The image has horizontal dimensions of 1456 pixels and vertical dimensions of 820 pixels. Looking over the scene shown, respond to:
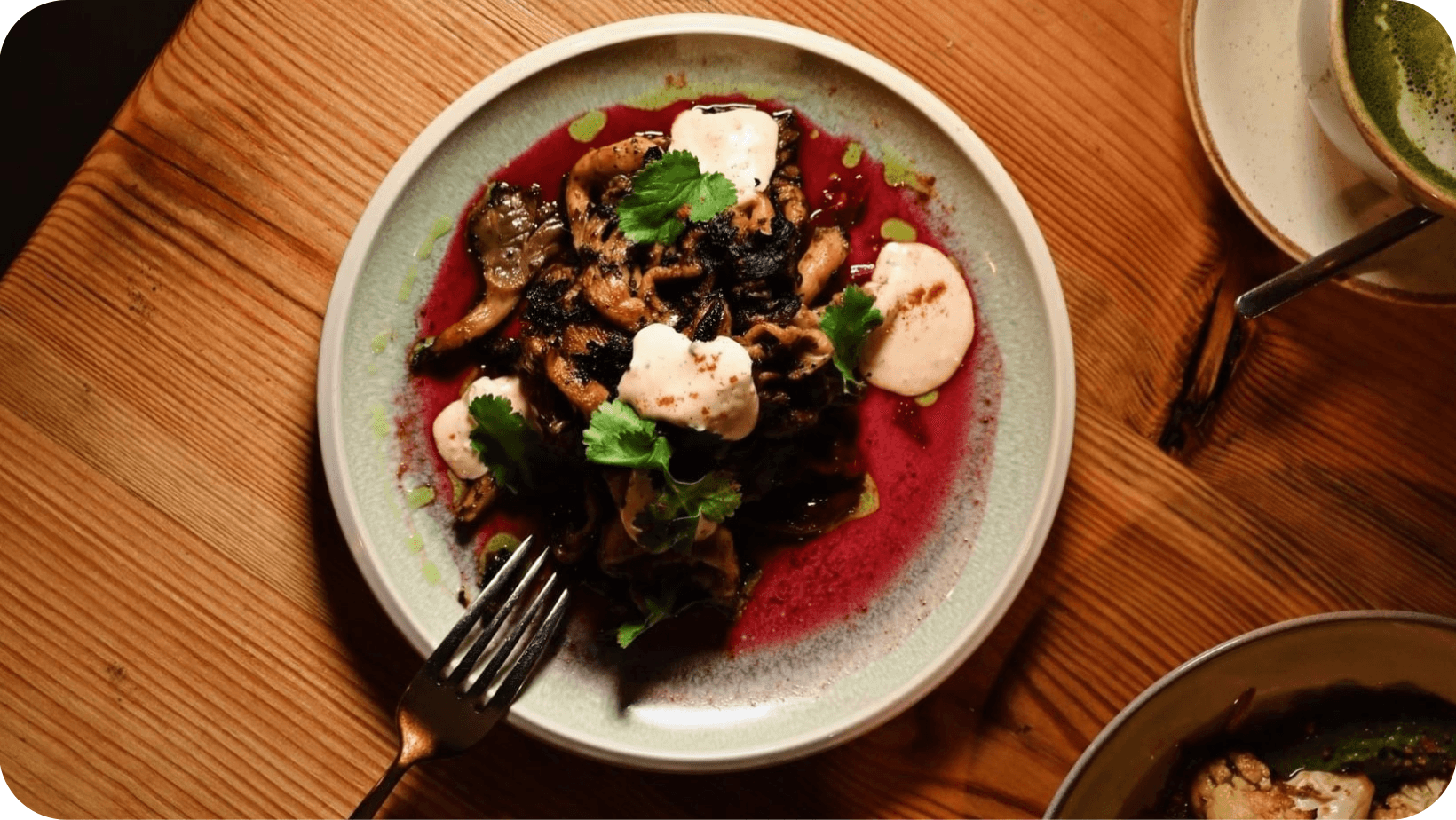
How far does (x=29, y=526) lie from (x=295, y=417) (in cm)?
67

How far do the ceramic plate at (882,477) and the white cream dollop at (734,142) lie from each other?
0.19ft

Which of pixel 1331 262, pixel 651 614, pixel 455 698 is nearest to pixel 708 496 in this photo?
pixel 651 614

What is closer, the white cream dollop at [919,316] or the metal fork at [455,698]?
the metal fork at [455,698]

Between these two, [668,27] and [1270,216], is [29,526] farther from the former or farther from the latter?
[1270,216]

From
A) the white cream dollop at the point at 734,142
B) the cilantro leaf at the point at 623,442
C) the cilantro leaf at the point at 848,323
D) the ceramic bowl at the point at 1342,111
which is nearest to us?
the cilantro leaf at the point at 623,442

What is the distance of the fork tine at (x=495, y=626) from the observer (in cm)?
220

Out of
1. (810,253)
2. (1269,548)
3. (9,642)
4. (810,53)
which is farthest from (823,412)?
(9,642)

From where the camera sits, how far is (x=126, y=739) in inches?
94.3

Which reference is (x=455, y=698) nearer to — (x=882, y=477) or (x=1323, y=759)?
(x=882, y=477)

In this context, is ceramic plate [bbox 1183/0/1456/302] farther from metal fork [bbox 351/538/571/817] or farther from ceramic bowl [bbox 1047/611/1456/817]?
metal fork [bbox 351/538/571/817]

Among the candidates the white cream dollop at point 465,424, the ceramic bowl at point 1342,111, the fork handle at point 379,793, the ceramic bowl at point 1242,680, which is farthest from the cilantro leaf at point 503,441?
the ceramic bowl at point 1342,111

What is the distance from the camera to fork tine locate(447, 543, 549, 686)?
2.20 metres

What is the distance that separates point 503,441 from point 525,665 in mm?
482

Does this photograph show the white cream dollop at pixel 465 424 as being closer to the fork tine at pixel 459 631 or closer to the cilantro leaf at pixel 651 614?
the fork tine at pixel 459 631
